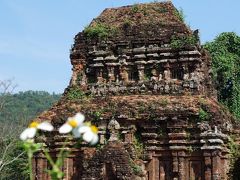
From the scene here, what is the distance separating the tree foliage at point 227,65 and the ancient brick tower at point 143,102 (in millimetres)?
14393

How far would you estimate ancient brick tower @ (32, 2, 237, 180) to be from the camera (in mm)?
14359

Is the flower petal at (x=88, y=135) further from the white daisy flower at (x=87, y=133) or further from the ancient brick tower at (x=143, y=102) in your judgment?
the ancient brick tower at (x=143, y=102)

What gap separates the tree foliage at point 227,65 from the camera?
105 ft

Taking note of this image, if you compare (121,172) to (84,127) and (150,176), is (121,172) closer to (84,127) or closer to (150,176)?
(150,176)

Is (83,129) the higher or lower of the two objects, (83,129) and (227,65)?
the lower

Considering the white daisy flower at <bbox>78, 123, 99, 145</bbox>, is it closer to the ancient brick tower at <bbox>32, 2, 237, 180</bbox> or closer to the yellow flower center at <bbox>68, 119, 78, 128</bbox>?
the yellow flower center at <bbox>68, 119, 78, 128</bbox>

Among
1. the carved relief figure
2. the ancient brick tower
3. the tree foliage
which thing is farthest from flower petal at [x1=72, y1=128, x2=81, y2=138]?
the tree foliage

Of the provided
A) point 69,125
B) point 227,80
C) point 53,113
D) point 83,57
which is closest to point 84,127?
point 69,125

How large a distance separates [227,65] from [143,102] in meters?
17.9

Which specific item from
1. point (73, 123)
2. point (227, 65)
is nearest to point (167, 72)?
point (73, 123)

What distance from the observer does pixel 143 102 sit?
15242 mm

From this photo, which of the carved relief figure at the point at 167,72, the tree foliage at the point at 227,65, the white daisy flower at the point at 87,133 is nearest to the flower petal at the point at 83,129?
the white daisy flower at the point at 87,133

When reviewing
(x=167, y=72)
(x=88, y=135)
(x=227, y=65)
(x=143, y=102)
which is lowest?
(x=88, y=135)

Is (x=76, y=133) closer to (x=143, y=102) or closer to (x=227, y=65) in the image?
(x=143, y=102)
